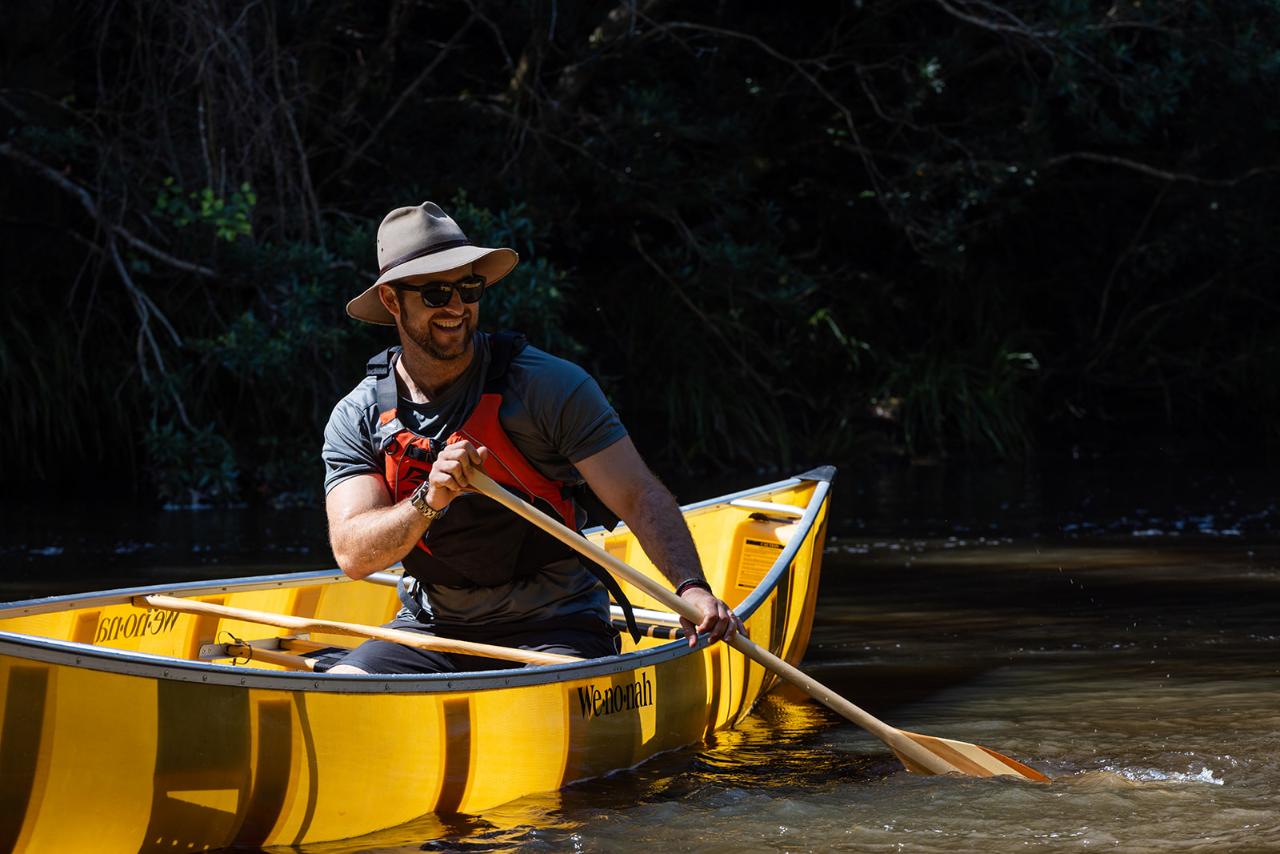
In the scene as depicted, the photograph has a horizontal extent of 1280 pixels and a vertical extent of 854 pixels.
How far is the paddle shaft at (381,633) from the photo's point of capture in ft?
13.5

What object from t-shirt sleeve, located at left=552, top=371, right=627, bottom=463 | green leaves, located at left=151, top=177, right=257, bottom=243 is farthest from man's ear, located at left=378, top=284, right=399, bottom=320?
green leaves, located at left=151, top=177, right=257, bottom=243

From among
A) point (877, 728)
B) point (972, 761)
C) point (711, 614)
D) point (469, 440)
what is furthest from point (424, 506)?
point (972, 761)

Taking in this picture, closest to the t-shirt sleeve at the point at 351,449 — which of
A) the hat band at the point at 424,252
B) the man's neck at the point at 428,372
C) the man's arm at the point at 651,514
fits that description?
the man's neck at the point at 428,372

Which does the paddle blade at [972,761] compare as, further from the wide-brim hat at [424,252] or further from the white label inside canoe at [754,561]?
the white label inside canoe at [754,561]

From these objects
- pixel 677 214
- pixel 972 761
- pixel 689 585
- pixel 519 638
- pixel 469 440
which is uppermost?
pixel 677 214

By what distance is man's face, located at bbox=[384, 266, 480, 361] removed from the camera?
402 centimetres

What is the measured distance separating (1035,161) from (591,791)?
30.5 ft

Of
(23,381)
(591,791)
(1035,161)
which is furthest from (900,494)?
(591,791)

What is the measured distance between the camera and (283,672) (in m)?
3.50

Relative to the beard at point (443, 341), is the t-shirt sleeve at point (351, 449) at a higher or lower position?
lower

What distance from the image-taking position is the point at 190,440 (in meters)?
10.2

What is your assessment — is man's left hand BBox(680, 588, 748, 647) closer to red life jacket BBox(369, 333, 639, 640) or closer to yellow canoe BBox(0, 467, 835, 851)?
yellow canoe BBox(0, 467, 835, 851)

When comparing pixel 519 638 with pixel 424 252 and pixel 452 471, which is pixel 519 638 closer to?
pixel 452 471

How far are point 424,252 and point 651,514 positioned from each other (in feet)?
2.61
